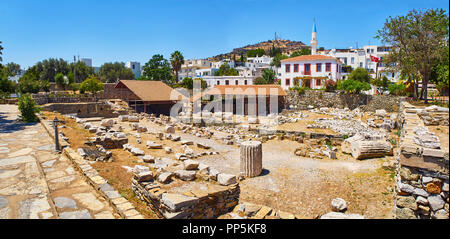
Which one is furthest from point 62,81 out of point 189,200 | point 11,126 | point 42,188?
point 189,200

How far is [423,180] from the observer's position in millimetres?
5734

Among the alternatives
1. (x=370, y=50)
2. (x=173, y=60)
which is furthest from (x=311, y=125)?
(x=370, y=50)

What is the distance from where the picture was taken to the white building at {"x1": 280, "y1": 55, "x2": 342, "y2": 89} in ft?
121

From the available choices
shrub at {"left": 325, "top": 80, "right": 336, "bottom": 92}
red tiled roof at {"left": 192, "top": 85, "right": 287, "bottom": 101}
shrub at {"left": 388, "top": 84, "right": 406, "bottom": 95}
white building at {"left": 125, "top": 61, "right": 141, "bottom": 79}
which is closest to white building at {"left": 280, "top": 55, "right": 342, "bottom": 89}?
shrub at {"left": 325, "top": 80, "right": 336, "bottom": 92}

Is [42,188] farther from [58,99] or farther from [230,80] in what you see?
[230,80]

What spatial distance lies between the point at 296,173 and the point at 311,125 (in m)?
11.7

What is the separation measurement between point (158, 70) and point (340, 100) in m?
36.1

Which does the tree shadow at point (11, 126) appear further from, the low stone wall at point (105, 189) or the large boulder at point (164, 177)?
the large boulder at point (164, 177)

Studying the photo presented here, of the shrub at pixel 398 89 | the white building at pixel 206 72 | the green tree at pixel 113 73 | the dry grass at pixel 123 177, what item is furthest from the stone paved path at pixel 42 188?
the white building at pixel 206 72

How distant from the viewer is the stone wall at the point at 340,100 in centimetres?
2857

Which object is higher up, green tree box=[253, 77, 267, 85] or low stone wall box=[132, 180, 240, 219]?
green tree box=[253, 77, 267, 85]

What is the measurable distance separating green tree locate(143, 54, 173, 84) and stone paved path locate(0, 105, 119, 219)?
46112 mm

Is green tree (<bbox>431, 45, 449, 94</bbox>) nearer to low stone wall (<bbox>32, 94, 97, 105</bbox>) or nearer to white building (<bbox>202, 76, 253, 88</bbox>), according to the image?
low stone wall (<bbox>32, 94, 97, 105</bbox>)
